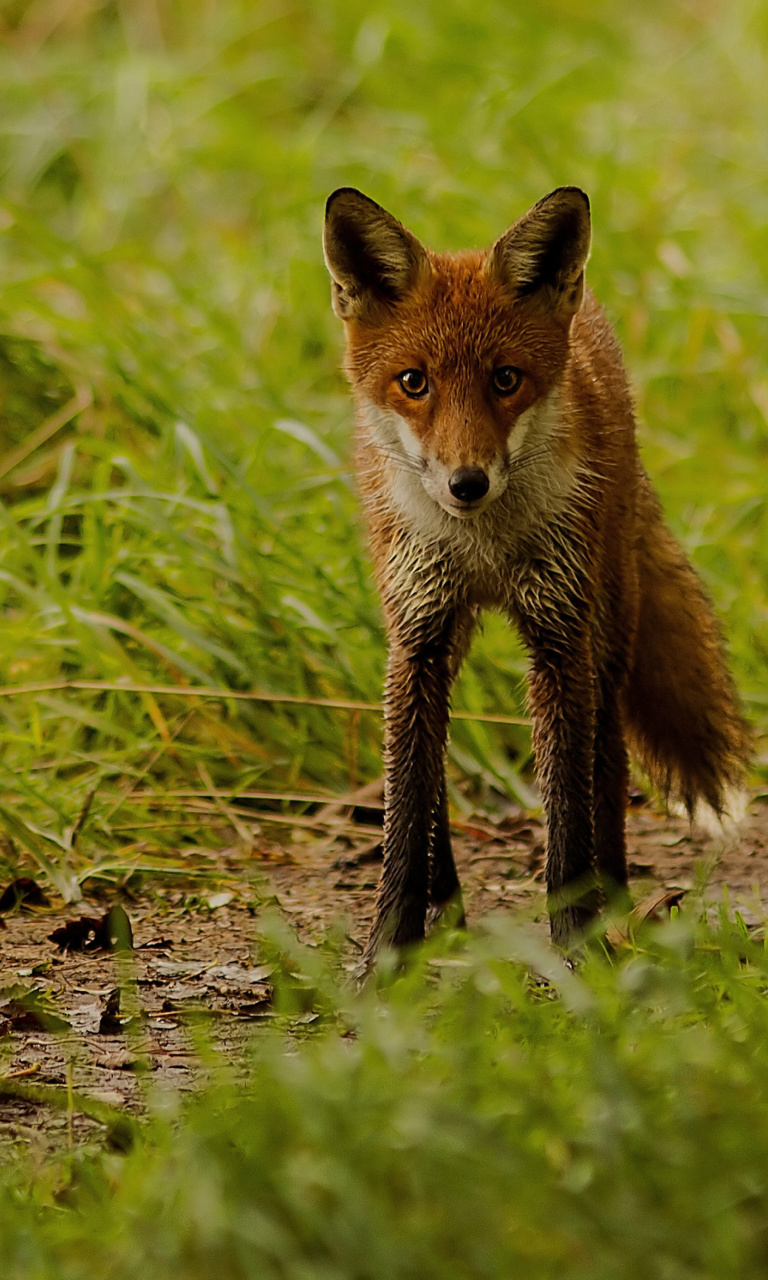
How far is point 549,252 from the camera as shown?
398 centimetres

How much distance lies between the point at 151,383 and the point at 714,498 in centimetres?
230

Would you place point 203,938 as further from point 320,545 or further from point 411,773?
point 320,545

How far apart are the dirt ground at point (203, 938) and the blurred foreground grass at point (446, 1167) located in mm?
359

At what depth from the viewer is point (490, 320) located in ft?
12.7

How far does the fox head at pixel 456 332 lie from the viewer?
3746mm

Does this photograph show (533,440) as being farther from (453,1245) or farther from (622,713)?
(453,1245)

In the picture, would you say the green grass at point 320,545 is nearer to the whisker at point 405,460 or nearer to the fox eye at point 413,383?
the whisker at point 405,460

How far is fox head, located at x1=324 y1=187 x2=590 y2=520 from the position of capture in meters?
3.75

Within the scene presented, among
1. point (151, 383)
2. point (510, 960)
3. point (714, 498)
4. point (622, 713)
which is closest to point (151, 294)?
point (151, 383)

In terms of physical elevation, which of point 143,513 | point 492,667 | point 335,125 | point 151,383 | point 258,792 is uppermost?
point 335,125

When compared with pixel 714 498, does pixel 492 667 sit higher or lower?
lower

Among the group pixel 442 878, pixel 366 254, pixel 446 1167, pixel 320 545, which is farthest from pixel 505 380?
pixel 320 545

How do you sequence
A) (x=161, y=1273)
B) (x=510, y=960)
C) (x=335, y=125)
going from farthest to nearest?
(x=335, y=125), (x=510, y=960), (x=161, y=1273)

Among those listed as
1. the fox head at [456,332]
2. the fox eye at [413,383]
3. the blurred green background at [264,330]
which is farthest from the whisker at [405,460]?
the blurred green background at [264,330]
